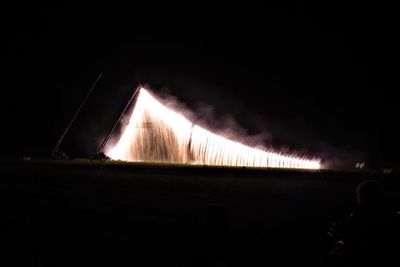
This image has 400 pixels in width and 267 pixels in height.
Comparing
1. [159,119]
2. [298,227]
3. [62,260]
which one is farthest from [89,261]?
[159,119]

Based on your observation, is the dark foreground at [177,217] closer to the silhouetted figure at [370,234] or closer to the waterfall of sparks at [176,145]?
the silhouetted figure at [370,234]

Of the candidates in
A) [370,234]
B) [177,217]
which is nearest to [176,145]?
[177,217]

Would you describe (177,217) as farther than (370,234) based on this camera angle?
Yes

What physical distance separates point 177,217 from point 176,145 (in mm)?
5274

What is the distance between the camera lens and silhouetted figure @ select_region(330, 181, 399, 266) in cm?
275

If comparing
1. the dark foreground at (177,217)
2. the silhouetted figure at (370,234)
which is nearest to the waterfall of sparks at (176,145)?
the dark foreground at (177,217)

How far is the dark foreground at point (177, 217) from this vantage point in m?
4.53

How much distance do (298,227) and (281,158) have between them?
4.22 metres

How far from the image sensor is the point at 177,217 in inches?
209

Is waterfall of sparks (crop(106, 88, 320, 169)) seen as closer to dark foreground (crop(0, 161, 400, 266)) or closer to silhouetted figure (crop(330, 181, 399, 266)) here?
dark foreground (crop(0, 161, 400, 266))

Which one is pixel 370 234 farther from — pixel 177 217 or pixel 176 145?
pixel 176 145

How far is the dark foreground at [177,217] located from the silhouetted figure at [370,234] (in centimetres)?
111

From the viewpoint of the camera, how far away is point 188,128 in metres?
10.3

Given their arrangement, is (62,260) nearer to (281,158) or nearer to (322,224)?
(322,224)
